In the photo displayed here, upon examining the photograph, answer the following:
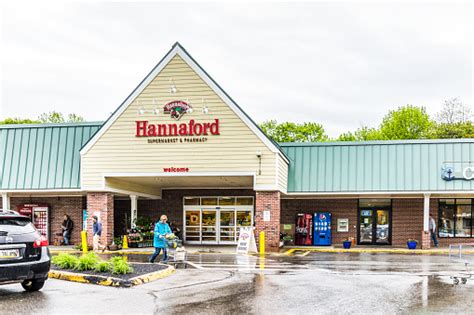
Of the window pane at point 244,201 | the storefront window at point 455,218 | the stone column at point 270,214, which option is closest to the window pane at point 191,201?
the window pane at point 244,201

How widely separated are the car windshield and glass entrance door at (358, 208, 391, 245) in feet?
67.4

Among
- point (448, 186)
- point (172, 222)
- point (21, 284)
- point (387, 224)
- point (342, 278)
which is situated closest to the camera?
point (21, 284)

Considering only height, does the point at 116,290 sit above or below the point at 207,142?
below

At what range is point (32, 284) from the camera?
1153cm

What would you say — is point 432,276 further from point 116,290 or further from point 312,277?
point 116,290

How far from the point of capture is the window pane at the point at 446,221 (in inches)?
1127

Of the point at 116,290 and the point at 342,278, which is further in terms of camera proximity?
the point at 342,278

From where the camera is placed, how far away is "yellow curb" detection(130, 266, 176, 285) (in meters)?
12.9

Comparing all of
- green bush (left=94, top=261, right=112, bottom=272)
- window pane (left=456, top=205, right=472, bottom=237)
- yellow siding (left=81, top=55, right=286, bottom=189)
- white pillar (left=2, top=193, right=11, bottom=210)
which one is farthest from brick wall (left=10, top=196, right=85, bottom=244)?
window pane (left=456, top=205, right=472, bottom=237)

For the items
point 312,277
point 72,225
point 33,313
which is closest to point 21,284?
point 33,313

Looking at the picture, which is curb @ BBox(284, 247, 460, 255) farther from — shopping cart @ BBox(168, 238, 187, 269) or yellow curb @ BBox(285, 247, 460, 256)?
shopping cart @ BBox(168, 238, 187, 269)

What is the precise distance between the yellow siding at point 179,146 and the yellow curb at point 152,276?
915 centimetres

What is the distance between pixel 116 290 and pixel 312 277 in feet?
17.1

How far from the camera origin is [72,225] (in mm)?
29297
